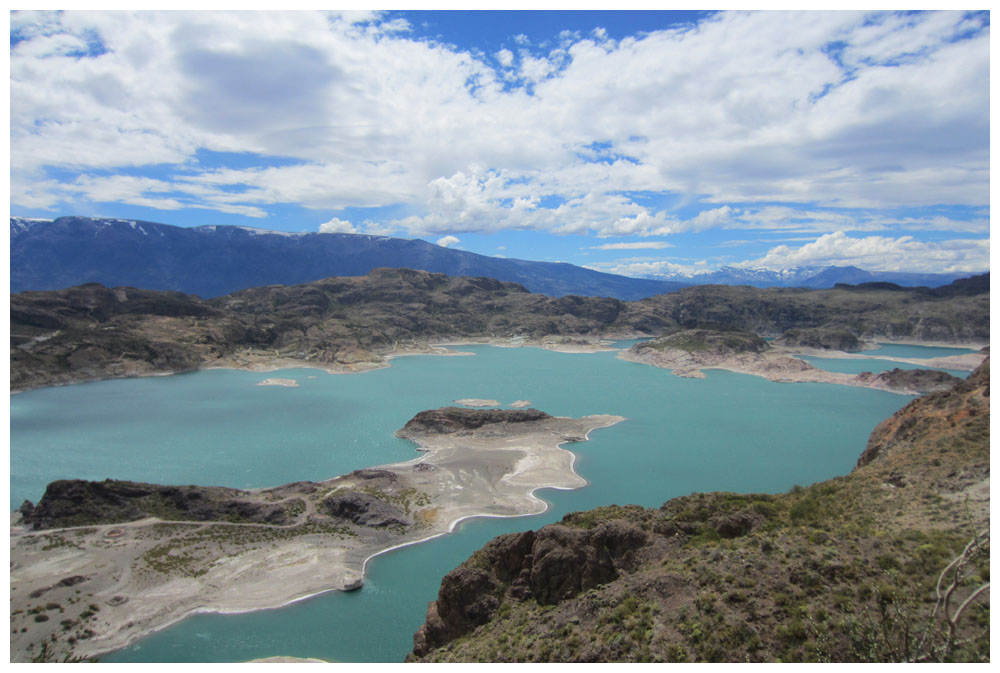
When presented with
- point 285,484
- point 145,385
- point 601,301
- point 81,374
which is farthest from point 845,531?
point 601,301

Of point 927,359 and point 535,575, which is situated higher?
point 535,575

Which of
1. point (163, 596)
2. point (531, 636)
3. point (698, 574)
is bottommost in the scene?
point (163, 596)

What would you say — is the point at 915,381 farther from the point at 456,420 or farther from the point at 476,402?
the point at 456,420

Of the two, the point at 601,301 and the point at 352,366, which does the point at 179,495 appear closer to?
the point at 352,366

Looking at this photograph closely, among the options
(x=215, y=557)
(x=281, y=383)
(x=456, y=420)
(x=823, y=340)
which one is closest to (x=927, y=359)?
(x=823, y=340)

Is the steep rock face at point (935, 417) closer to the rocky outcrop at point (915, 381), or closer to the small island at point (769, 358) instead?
the rocky outcrop at point (915, 381)

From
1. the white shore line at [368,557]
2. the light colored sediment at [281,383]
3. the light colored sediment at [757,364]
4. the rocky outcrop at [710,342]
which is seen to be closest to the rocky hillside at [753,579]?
the white shore line at [368,557]
